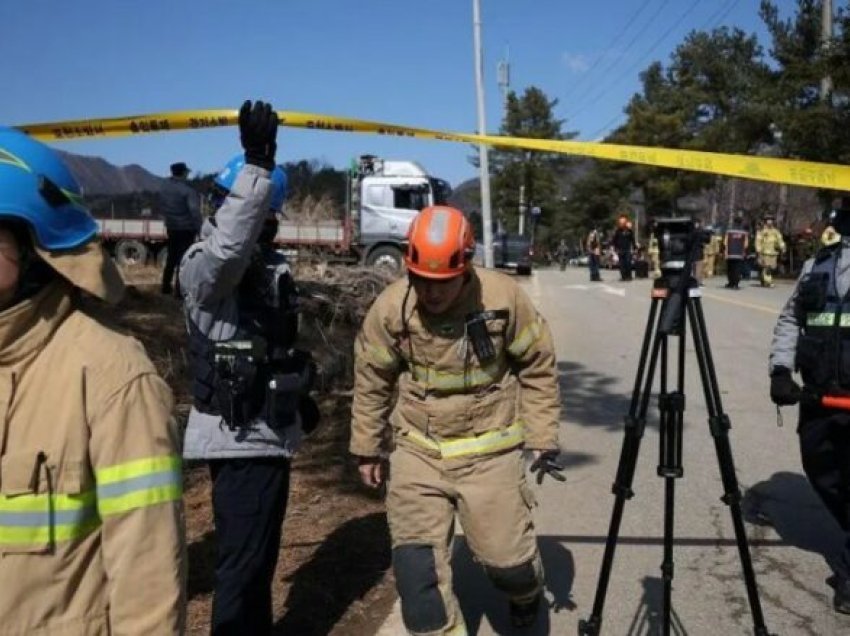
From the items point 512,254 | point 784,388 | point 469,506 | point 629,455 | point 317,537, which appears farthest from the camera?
point 512,254

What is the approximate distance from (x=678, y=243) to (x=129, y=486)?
7.63 ft

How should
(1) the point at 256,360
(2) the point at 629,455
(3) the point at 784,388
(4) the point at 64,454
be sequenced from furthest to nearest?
(3) the point at 784,388
(2) the point at 629,455
(1) the point at 256,360
(4) the point at 64,454

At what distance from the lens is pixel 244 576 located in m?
3.24

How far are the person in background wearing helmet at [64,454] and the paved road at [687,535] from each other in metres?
2.32

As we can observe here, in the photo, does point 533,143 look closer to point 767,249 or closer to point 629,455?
point 629,455

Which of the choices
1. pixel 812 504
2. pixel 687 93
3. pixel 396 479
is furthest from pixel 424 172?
pixel 687 93

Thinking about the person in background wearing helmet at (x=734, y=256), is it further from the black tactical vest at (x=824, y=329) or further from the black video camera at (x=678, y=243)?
the black video camera at (x=678, y=243)

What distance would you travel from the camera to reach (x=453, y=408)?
141 inches

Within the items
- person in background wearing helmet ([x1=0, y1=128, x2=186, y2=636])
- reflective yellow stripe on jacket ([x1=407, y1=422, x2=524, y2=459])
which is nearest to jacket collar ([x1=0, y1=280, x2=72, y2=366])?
person in background wearing helmet ([x1=0, y1=128, x2=186, y2=636])

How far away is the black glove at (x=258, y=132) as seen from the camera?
111 inches

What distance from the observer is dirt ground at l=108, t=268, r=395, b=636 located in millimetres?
4051

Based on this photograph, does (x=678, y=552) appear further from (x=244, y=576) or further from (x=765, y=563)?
(x=244, y=576)

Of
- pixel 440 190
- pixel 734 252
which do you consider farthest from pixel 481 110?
pixel 734 252

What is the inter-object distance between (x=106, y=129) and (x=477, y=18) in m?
25.3
